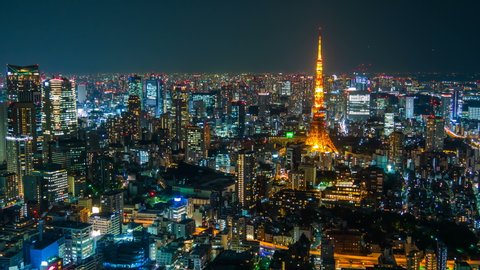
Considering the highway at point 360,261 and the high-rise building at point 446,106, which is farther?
the high-rise building at point 446,106

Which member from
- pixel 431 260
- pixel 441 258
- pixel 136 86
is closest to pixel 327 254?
pixel 431 260

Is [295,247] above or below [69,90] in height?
below

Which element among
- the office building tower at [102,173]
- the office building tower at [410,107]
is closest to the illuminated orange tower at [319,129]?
the office building tower at [102,173]

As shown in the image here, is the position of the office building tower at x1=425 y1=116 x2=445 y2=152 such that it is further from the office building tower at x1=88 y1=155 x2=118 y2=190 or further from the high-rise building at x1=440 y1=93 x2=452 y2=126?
the office building tower at x1=88 y1=155 x2=118 y2=190

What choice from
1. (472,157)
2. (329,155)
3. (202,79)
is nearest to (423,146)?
(472,157)

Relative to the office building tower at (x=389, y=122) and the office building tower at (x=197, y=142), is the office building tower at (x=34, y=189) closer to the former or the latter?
the office building tower at (x=197, y=142)

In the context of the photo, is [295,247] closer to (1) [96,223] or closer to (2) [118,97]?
(1) [96,223]
